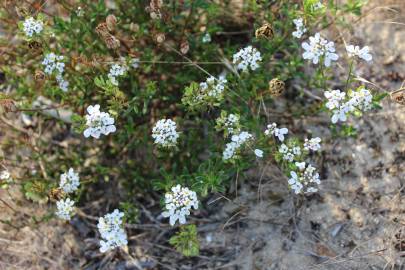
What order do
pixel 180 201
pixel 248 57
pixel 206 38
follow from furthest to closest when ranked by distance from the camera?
pixel 206 38
pixel 248 57
pixel 180 201

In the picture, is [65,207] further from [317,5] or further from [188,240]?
[317,5]

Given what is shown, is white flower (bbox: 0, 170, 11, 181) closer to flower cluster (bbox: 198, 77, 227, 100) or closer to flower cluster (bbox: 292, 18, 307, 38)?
flower cluster (bbox: 198, 77, 227, 100)

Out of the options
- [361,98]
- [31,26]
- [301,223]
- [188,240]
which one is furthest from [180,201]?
[31,26]

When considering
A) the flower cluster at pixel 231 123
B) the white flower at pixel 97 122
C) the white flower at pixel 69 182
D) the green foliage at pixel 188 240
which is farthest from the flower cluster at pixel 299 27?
the white flower at pixel 69 182

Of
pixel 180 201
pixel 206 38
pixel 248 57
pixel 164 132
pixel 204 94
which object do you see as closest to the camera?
pixel 180 201

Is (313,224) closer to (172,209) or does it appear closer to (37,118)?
(172,209)

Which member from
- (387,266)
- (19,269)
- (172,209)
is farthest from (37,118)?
(387,266)
